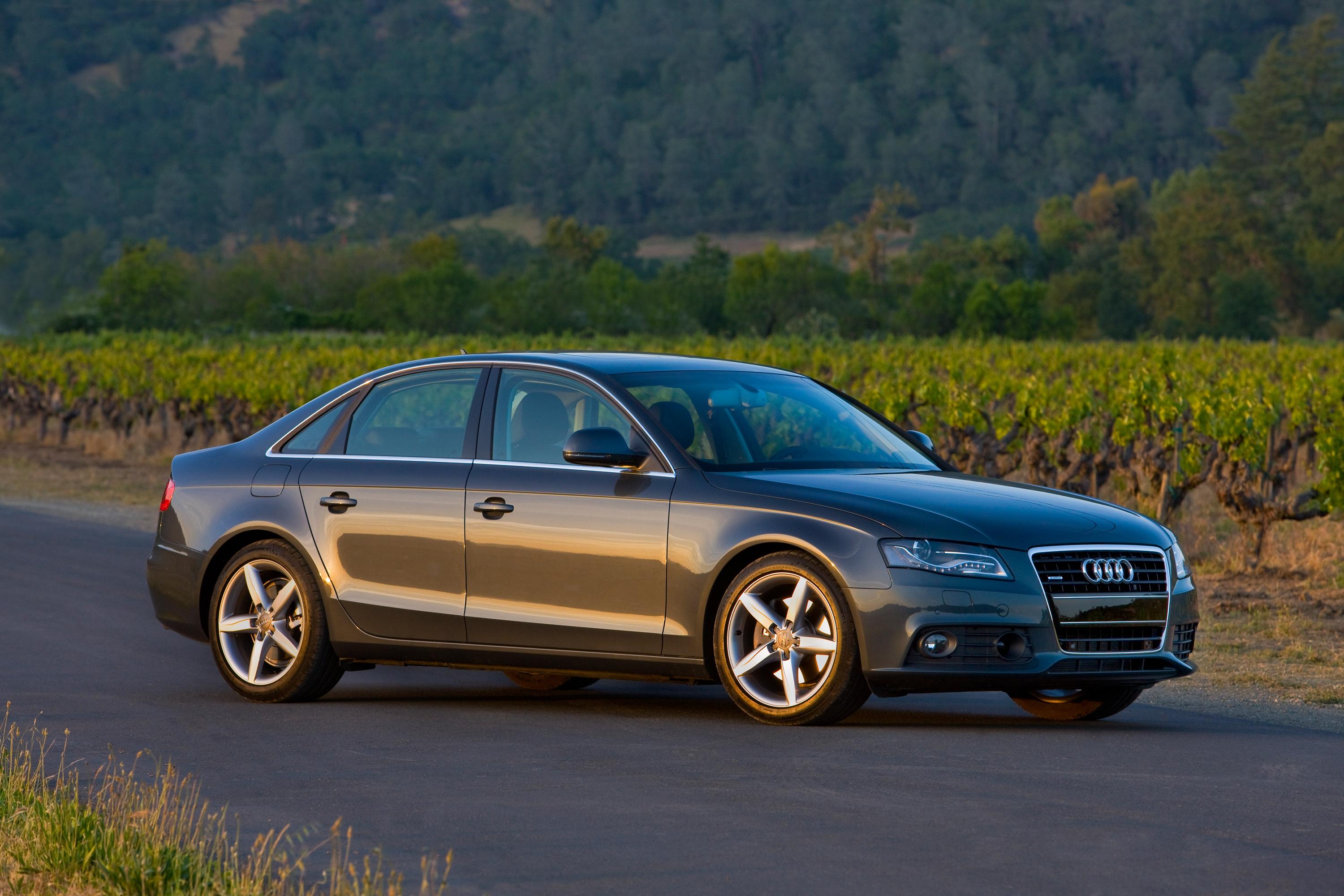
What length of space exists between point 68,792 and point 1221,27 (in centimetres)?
20481

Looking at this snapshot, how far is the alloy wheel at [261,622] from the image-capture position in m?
9.24

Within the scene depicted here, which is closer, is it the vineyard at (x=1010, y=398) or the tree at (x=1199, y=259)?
the vineyard at (x=1010, y=398)

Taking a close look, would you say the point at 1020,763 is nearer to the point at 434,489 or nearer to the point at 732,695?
the point at 732,695

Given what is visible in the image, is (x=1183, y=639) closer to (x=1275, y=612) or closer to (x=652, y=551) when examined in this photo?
(x=652, y=551)

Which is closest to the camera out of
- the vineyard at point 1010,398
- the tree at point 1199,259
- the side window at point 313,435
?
the side window at point 313,435

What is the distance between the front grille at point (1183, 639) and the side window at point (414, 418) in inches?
125

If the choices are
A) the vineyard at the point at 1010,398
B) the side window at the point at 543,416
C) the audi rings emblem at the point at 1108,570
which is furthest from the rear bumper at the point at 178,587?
the vineyard at the point at 1010,398

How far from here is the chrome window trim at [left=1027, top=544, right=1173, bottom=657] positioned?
7805 mm

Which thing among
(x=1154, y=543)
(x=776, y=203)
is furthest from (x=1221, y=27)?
(x=1154, y=543)

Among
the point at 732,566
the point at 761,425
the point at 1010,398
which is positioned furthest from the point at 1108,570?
the point at 1010,398

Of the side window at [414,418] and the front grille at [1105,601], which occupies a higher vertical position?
the side window at [414,418]

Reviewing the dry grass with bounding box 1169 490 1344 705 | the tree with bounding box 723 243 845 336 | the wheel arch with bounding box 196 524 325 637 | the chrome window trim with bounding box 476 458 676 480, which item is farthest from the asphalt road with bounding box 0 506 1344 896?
the tree with bounding box 723 243 845 336

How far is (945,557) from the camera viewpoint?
306 inches

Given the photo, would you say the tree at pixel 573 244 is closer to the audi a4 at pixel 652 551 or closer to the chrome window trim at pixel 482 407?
the chrome window trim at pixel 482 407
